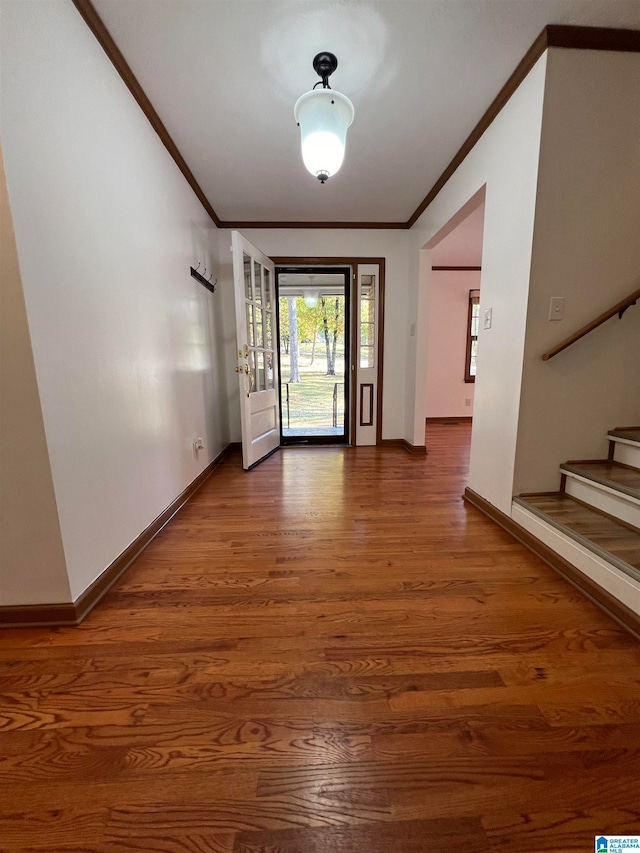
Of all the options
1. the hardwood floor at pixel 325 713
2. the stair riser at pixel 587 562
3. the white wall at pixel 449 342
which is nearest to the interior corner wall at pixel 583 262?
the stair riser at pixel 587 562

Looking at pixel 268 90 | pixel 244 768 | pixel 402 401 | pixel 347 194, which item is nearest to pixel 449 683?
pixel 244 768

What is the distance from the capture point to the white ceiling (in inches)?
56.2

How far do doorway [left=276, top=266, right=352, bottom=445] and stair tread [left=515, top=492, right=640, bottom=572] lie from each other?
240 centimetres

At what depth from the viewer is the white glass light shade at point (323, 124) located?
4.95 feet

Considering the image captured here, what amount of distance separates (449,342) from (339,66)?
160 inches

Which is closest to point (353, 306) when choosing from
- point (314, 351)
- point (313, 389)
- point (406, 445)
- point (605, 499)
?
point (406, 445)

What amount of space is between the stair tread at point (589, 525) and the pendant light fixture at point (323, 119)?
2.06m

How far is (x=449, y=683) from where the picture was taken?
1008 mm

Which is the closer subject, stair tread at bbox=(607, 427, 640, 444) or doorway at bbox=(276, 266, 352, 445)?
stair tread at bbox=(607, 427, 640, 444)

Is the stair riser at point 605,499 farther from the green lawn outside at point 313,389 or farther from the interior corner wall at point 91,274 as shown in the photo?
the green lawn outside at point 313,389

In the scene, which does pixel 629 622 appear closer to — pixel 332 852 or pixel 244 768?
pixel 332 852

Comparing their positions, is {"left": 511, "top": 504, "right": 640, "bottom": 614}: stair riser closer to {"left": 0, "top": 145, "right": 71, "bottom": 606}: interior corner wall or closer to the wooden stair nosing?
the wooden stair nosing

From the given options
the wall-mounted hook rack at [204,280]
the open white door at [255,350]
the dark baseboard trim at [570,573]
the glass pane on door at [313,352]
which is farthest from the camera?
the glass pane on door at [313,352]

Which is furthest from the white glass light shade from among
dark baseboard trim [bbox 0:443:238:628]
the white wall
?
the white wall
